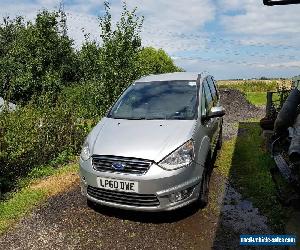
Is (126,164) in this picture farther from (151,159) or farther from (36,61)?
(36,61)

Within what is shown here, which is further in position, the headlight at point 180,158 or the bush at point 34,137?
the bush at point 34,137

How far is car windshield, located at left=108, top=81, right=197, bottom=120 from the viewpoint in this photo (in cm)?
589

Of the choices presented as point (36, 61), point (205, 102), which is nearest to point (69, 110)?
point (205, 102)

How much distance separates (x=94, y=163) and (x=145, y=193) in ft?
2.84

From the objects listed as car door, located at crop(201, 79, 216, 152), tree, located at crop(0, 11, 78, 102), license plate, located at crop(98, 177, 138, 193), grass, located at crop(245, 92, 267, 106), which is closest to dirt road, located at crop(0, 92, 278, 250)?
license plate, located at crop(98, 177, 138, 193)

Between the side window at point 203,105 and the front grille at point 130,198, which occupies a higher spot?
the side window at point 203,105

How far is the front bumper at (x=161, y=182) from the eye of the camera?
4645mm

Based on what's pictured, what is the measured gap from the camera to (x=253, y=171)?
7.46m

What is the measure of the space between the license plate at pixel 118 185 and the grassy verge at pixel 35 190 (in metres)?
1.74

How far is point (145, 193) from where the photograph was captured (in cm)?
469

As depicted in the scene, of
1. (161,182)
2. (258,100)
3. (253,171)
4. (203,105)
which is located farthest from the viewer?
(258,100)

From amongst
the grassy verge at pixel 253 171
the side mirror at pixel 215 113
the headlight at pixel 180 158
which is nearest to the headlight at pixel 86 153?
the headlight at pixel 180 158

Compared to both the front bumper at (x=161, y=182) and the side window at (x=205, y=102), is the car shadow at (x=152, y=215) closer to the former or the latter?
the front bumper at (x=161, y=182)

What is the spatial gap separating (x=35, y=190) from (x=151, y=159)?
3.07 m
